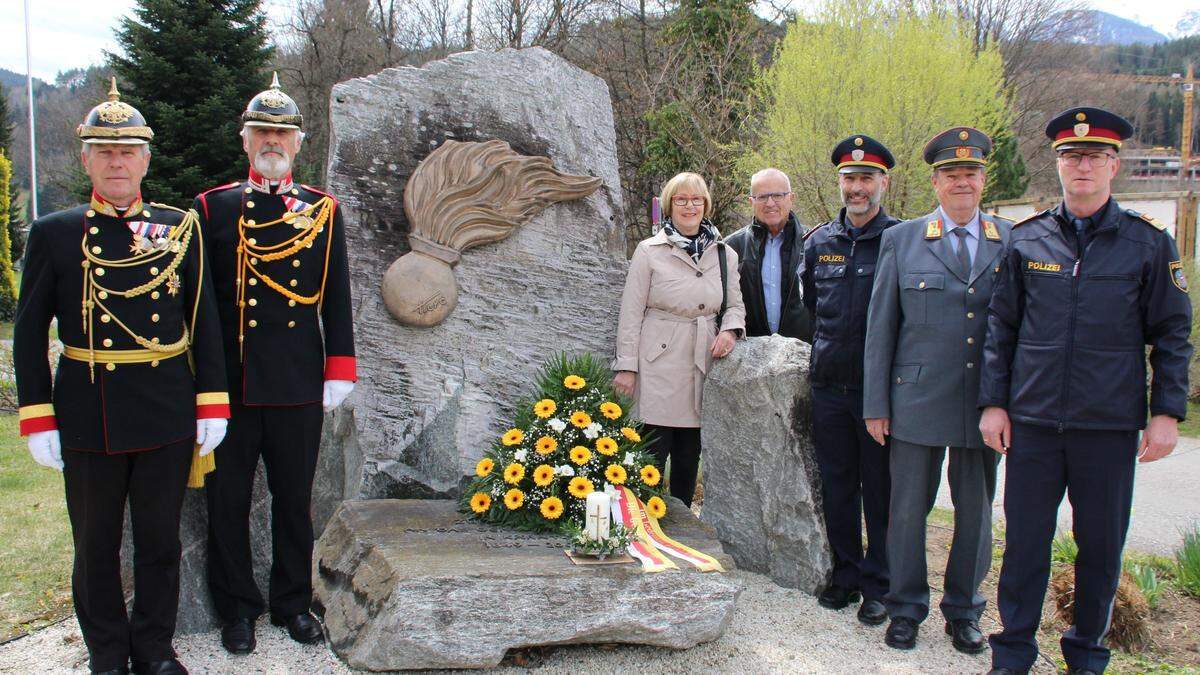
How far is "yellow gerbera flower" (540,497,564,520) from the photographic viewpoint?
11.8 feet

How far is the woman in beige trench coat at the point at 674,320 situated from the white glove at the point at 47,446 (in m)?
2.24

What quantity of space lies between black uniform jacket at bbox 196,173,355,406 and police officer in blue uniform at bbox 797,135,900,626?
6.56 feet

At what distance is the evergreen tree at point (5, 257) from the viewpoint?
14.7 meters

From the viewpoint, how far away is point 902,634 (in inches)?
137

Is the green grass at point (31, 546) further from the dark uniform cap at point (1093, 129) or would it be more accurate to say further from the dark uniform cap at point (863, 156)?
the dark uniform cap at point (1093, 129)

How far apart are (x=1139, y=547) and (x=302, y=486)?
4.68 metres

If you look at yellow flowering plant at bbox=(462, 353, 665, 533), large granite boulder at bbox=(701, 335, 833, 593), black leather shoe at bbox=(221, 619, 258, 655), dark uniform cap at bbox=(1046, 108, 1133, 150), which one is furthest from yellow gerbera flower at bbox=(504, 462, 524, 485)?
dark uniform cap at bbox=(1046, 108, 1133, 150)

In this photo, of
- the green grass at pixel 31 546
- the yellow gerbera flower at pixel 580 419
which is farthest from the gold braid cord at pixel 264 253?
the green grass at pixel 31 546

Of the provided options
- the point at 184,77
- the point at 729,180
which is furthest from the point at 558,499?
the point at 184,77

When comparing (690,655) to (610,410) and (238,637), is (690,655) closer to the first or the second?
(610,410)

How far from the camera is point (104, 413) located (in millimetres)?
2793

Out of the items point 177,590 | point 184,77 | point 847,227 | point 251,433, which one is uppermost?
point 184,77

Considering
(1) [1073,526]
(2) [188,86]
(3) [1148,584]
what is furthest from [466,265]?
(2) [188,86]

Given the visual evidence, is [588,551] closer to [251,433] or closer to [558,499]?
[558,499]
